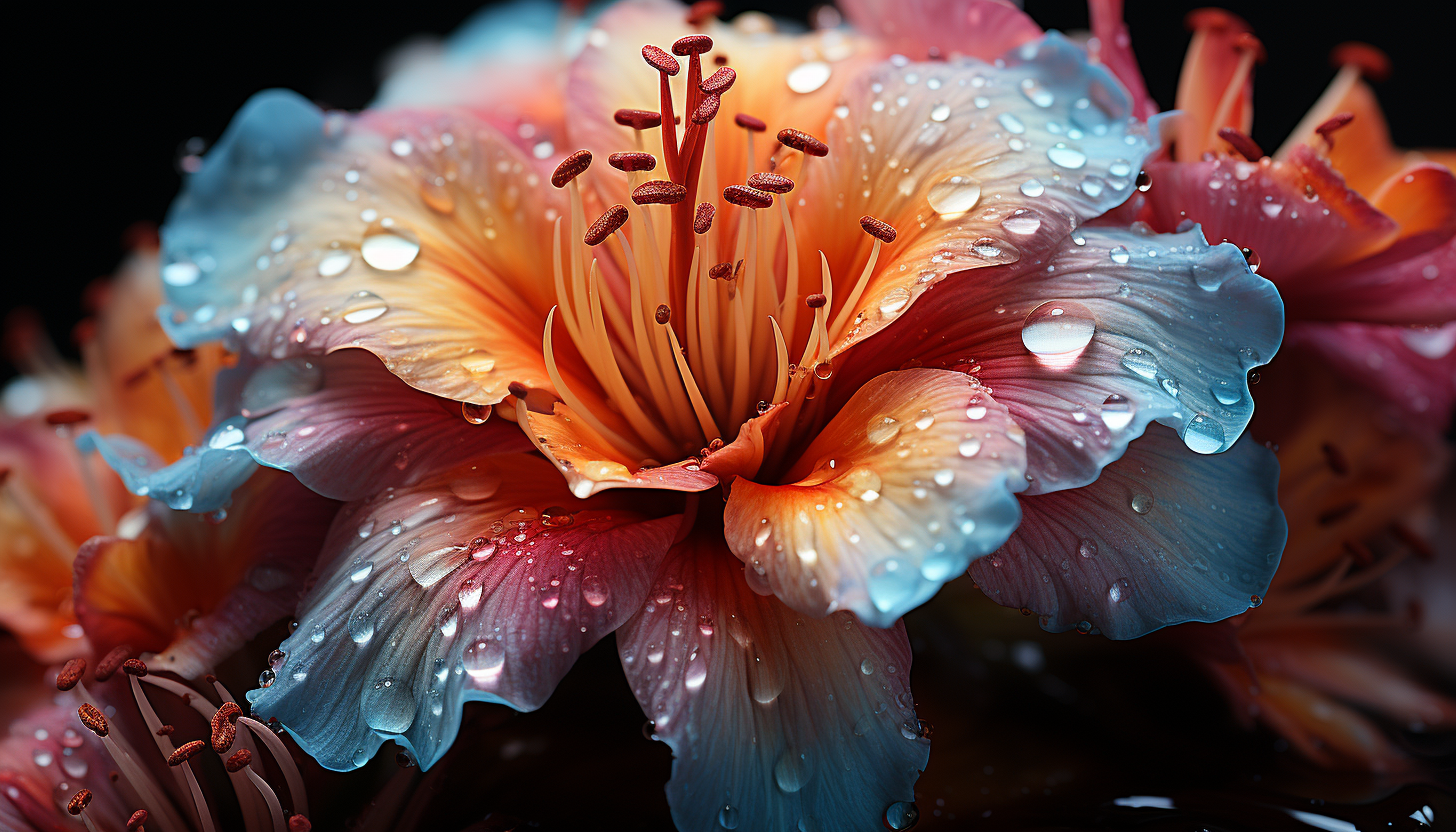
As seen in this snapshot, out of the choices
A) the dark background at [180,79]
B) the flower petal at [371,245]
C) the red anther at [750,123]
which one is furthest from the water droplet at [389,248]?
the dark background at [180,79]

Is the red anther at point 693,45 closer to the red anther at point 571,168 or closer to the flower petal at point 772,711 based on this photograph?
the red anther at point 571,168

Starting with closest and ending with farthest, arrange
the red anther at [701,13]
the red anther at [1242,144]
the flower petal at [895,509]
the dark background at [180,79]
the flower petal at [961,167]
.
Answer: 1. the flower petal at [895,509]
2. the flower petal at [961,167]
3. the red anther at [1242,144]
4. the red anther at [701,13]
5. the dark background at [180,79]


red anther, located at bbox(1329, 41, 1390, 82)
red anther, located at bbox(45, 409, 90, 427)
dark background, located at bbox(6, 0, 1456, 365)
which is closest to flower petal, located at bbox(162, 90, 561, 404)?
red anther, located at bbox(45, 409, 90, 427)

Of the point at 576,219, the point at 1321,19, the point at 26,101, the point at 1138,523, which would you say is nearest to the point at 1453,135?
the point at 1321,19

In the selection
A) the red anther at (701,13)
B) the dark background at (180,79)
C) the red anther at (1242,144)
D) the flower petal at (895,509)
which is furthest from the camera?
the dark background at (180,79)

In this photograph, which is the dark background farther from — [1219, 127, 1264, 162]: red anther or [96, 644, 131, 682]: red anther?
[96, 644, 131, 682]: red anther

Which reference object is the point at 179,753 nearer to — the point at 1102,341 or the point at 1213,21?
the point at 1102,341

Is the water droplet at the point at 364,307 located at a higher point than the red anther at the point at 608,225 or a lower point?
lower
